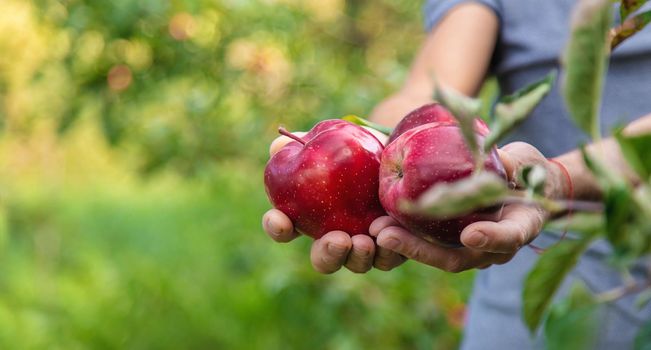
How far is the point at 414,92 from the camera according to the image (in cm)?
135

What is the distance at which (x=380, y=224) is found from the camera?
913mm

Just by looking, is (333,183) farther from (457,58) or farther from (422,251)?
(457,58)

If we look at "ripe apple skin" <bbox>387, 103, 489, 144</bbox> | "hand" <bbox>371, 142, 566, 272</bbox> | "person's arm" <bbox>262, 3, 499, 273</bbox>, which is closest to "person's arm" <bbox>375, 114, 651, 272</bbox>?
"hand" <bbox>371, 142, 566, 272</bbox>

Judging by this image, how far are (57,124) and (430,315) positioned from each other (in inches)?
47.8

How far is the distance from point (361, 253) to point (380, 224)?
35 mm

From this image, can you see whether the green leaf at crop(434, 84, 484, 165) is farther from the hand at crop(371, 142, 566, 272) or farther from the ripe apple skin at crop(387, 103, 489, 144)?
the ripe apple skin at crop(387, 103, 489, 144)

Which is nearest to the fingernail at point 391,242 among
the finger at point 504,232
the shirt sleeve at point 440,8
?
the finger at point 504,232

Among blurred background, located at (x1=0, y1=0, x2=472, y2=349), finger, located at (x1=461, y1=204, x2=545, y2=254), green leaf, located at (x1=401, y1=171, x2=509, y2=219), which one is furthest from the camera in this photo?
blurred background, located at (x1=0, y1=0, x2=472, y2=349)

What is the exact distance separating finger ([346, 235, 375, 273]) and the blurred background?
4.57 ft

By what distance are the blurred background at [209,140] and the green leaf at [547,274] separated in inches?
67.9

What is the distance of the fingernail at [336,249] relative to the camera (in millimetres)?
903

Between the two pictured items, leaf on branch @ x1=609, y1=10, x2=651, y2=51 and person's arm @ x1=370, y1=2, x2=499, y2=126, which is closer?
leaf on branch @ x1=609, y1=10, x2=651, y2=51

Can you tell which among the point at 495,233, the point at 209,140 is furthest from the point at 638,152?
the point at 209,140

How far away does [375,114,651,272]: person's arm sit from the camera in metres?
0.75
